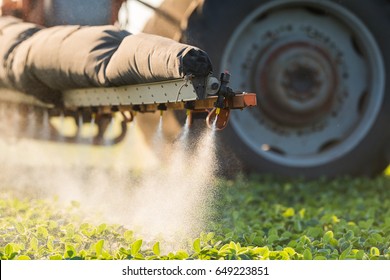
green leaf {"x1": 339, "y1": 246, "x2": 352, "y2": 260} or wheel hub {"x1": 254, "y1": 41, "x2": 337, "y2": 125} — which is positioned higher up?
wheel hub {"x1": 254, "y1": 41, "x2": 337, "y2": 125}

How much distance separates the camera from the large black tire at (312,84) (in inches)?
222

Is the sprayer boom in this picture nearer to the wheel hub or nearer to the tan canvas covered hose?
the tan canvas covered hose

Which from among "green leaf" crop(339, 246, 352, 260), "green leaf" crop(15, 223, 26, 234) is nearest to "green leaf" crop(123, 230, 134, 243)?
"green leaf" crop(15, 223, 26, 234)

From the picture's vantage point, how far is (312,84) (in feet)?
18.6

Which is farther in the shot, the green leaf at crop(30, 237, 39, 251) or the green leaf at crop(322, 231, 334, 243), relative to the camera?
the green leaf at crop(322, 231, 334, 243)

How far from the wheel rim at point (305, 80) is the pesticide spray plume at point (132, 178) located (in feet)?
2.45

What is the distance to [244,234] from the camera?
13.1 ft

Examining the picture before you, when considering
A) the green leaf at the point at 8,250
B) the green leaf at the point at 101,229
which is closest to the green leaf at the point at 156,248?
the green leaf at the point at 101,229

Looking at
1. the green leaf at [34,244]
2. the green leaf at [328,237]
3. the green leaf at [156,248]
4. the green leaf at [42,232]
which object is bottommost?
the green leaf at [156,248]

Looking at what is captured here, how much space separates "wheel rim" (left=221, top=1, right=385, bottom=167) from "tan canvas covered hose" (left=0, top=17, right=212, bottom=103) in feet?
3.68

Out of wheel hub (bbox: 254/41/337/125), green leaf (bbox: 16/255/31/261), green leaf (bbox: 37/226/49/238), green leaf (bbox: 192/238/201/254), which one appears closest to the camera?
green leaf (bbox: 16/255/31/261)

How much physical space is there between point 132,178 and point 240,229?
1.36 meters

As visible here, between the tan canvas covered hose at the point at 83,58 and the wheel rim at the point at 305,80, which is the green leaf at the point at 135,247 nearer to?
the tan canvas covered hose at the point at 83,58

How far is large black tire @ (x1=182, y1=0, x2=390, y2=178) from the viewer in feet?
18.5
